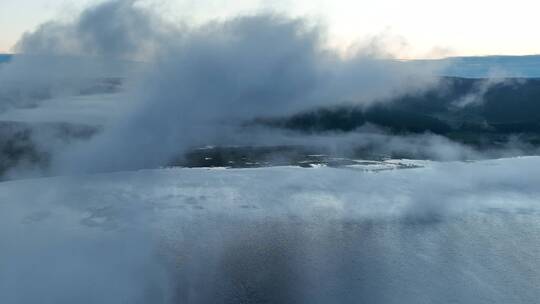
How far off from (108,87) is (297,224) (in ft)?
181

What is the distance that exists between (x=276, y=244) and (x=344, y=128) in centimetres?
5757

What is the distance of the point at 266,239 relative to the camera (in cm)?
3092

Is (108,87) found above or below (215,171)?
above

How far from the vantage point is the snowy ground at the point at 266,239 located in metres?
23.8

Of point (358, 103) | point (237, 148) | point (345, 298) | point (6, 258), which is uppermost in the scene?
point (358, 103)

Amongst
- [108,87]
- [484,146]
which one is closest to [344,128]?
[484,146]

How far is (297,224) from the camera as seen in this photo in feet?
114

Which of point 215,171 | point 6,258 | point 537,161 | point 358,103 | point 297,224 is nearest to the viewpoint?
point 6,258

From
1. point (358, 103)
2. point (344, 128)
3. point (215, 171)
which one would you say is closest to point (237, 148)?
point (215, 171)

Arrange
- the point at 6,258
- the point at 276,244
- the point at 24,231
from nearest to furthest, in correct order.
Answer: the point at 6,258 < the point at 276,244 < the point at 24,231

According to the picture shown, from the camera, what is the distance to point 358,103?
90.8 meters

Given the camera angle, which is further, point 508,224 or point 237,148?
point 237,148

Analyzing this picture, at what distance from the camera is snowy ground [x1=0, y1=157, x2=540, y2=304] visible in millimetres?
23781

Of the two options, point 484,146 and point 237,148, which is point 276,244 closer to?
point 237,148
